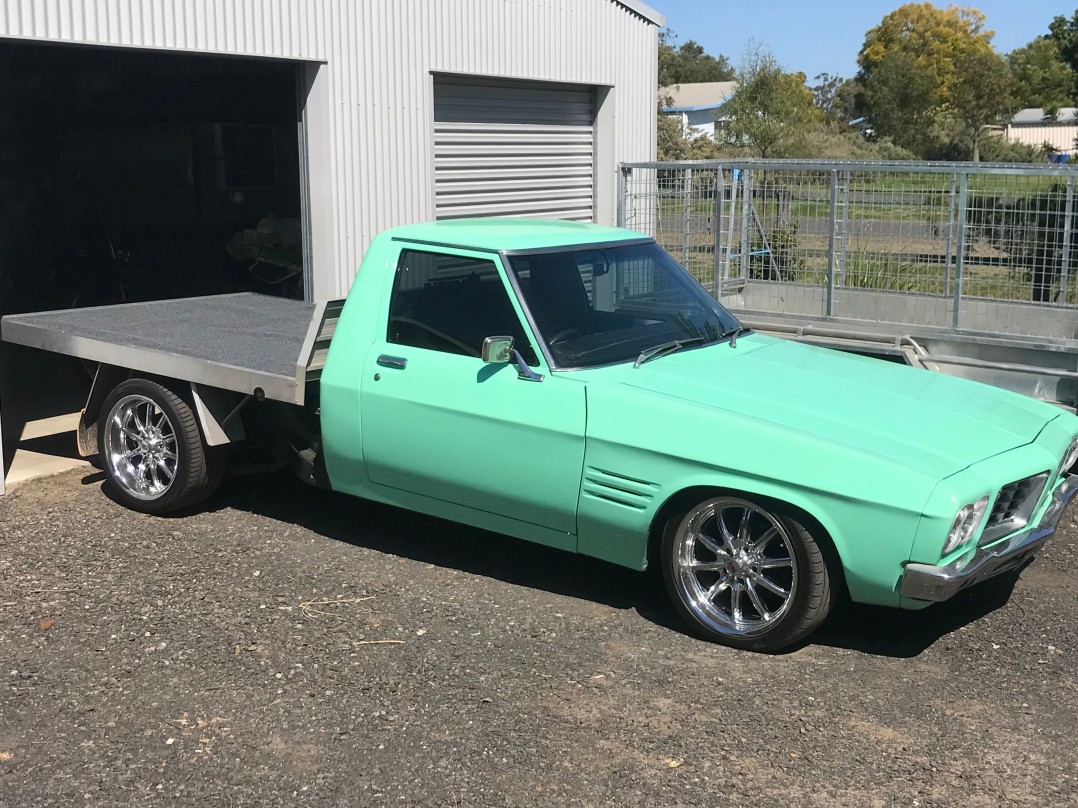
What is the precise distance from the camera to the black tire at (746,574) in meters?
4.62

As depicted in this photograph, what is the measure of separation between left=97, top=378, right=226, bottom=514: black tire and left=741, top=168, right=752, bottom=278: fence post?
5072mm

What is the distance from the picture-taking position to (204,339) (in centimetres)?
696

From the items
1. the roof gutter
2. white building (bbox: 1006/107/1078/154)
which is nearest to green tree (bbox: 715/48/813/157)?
white building (bbox: 1006/107/1078/154)

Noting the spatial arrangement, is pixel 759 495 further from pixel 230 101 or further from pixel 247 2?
pixel 230 101

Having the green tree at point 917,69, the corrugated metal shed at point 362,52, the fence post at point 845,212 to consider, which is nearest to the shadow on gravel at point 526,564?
the corrugated metal shed at point 362,52

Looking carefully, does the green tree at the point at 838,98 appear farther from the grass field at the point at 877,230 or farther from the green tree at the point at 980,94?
the grass field at the point at 877,230

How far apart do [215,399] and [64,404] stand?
13.9 feet

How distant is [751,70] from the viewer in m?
40.9

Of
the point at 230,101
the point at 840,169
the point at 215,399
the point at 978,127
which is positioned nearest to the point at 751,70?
the point at 978,127

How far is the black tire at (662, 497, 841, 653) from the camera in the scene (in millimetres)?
4625

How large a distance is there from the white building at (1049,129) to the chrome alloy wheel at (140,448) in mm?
54651

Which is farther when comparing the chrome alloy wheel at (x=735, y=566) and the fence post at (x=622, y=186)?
the fence post at (x=622, y=186)

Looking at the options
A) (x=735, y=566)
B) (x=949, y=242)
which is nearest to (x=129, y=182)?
(x=949, y=242)

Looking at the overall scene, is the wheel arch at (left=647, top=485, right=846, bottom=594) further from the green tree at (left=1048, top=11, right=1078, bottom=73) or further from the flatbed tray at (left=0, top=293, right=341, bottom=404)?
the green tree at (left=1048, top=11, right=1078, bottom=73)
